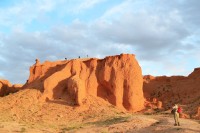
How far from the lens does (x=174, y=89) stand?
150 ft

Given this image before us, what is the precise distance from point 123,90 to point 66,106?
686cm

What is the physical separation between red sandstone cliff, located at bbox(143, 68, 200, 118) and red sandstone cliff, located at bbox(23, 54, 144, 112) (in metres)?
5.11

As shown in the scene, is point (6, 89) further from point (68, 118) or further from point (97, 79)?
point (68, 118)

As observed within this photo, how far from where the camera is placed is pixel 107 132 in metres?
26.5

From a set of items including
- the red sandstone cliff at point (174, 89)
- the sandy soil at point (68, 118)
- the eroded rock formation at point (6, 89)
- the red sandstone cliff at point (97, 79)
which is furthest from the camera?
the eroded rock formation at point (6, 89)

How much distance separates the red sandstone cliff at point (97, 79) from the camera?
37.3 metres

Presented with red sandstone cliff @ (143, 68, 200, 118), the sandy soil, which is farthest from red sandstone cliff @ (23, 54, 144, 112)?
red sandstone cliff @ (143, 68, 200, 118)

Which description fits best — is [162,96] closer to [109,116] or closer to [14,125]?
[109,116]

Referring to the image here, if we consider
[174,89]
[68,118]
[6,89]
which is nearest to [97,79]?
[68,118]

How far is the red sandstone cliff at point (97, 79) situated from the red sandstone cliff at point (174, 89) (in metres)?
5.11

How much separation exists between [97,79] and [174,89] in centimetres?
1149

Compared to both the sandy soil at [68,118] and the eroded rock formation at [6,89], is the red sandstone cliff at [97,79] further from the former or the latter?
the eroded rock formation at [6,89]

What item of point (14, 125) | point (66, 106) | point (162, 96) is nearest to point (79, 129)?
point (14, 125)

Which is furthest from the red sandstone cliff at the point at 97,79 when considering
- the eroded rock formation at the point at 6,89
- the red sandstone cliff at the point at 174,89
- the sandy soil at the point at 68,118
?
the red sandstone cliff at the point at 174,89
